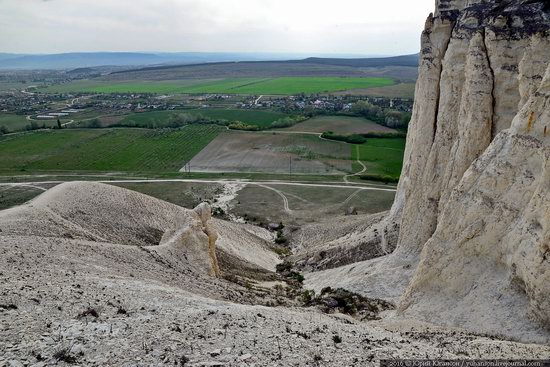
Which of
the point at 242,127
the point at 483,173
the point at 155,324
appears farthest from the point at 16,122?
the point at 483,173

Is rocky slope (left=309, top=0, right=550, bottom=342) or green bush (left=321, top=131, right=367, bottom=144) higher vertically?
rocky slope (left=309, top=0, right=550, bottom=342)

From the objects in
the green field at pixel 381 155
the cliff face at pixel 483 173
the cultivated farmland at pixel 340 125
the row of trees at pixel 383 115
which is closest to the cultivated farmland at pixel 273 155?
the green field at pixel 381 155

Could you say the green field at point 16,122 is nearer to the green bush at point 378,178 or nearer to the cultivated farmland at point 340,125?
the cultivated farmland at point 340,125

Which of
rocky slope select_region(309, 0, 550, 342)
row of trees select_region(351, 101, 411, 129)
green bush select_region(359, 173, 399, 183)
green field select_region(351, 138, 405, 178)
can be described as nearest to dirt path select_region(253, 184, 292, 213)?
green bush select_region(359, 173, 399, 183)

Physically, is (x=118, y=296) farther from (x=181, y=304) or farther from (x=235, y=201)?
(x=235, y=201)

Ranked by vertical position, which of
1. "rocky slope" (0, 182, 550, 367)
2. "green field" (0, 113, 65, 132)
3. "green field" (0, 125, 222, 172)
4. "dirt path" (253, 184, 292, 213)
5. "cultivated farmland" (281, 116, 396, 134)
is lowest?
"dirt path" (253, 184, 292, 213)

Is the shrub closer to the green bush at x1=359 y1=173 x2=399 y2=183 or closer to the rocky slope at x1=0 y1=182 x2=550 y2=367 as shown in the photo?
the green bush at x1=359 y1=173 x2=399 y2=183

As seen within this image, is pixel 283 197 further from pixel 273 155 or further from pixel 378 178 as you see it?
pixel 273 155
